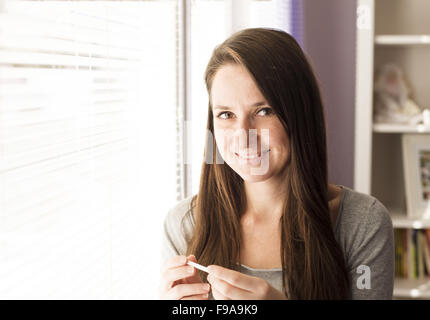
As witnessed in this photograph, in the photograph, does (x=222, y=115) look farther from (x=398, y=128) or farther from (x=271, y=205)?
(x=398, y=128)

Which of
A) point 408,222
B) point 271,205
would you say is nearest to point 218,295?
point 271,205

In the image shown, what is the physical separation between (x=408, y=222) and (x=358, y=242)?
428 mm

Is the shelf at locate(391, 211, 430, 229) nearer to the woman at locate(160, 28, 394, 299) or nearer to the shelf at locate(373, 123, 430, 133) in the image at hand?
the shelf at locate(373, 123, 430, 133)

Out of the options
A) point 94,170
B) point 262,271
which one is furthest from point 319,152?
point 94,170

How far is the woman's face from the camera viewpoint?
533mm

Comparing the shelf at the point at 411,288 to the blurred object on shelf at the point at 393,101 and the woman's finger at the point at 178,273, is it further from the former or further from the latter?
the woman's finger at the point at 178,273

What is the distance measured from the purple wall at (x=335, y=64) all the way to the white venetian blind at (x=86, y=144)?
0.61 ft

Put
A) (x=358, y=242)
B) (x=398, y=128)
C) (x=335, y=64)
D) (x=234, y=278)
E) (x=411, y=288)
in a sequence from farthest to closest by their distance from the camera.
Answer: (x=398, y=128) → (x=411, y=288) → (x=335, y=64) → (x=358, y=242) → (x=234, y=278)

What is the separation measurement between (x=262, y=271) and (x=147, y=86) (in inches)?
11.0

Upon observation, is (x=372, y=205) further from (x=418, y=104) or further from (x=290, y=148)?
(x=418, y=104)

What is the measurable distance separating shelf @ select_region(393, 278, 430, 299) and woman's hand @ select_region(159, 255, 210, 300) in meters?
0.53

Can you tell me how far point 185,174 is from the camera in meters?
0.65

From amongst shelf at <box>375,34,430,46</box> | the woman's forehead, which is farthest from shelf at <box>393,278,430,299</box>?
the woman's forehead

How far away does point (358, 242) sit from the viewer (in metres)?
0.60
